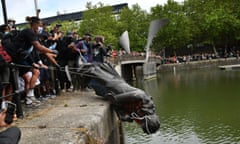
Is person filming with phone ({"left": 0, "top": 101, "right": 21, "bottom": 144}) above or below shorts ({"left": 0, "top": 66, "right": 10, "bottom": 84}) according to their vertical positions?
below

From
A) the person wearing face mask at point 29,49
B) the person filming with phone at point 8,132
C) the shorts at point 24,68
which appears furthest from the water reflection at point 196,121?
the person filming with phone at point 8,132

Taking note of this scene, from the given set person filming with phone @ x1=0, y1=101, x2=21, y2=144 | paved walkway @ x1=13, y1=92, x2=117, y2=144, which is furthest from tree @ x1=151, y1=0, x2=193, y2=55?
person filming with phone @ x1=0, y1=101, x2=21, y2=144

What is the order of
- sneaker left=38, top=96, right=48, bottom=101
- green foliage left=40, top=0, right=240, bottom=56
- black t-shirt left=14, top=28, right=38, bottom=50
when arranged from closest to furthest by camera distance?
black t-shirt left=14, top=28, right=38, bottom=50
sneaker left=38, top=96, right=48, bottom=101
green foliage left=40, top=0, right=240, bottom=56

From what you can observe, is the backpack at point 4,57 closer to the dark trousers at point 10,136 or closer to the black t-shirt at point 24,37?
the black t-shirt at point 24,37

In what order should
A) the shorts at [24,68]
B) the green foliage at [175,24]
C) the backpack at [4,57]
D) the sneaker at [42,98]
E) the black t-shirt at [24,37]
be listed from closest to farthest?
the backpack at [4,57]
the black t-shirt at [24,37]
the shorts at [24,68]
the sneaker at [42,98]
the green foliage at [175,24]

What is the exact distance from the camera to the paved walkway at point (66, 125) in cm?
418

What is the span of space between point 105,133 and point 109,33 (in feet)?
159

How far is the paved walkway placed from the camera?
13.7ft

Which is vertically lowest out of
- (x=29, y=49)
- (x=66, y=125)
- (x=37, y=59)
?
(x=66, y=125)

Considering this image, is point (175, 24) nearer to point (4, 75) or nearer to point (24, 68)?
point (24, 68)

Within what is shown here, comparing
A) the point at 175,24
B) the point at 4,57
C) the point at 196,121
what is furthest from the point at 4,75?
the point at 175,24

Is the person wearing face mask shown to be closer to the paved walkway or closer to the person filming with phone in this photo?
the paved walkway

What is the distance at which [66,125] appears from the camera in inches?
190

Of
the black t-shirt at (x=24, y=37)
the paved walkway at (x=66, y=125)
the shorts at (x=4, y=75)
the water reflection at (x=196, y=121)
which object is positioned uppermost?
the black t-shirt at (x=24, y=37)
